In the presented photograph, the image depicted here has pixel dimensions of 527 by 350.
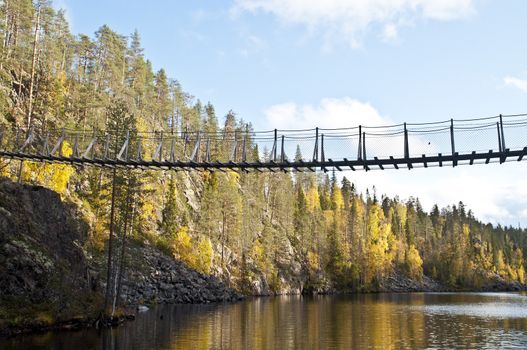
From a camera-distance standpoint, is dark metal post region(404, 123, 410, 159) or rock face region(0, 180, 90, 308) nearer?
dark metal post region(404, 123, 410, 159)

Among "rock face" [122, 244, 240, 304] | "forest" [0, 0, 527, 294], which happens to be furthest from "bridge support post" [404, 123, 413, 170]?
"rock face" [122, 244, 240, 304]

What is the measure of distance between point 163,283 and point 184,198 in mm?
23337

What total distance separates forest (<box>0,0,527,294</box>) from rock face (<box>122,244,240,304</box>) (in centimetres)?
250

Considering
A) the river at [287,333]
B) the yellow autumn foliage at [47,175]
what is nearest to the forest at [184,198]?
the yellow autumn foliage at [47,175]

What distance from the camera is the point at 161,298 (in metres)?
54.7

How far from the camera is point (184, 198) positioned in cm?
7812

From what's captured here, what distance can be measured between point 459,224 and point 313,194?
6807cm

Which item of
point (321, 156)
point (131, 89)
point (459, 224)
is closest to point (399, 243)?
point (459, 224)

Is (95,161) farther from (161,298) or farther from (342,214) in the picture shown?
(342,214)

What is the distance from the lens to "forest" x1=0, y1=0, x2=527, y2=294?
52375 mm

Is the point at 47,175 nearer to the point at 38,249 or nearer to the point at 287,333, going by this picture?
the point at 38,249

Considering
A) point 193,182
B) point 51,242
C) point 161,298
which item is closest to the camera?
point 51,242

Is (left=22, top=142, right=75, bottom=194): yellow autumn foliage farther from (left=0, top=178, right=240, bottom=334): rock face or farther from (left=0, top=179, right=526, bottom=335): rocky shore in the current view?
(left=0, top=178, right=240, bottom=334): rock face

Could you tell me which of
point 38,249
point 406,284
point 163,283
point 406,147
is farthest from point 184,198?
point 406,284
